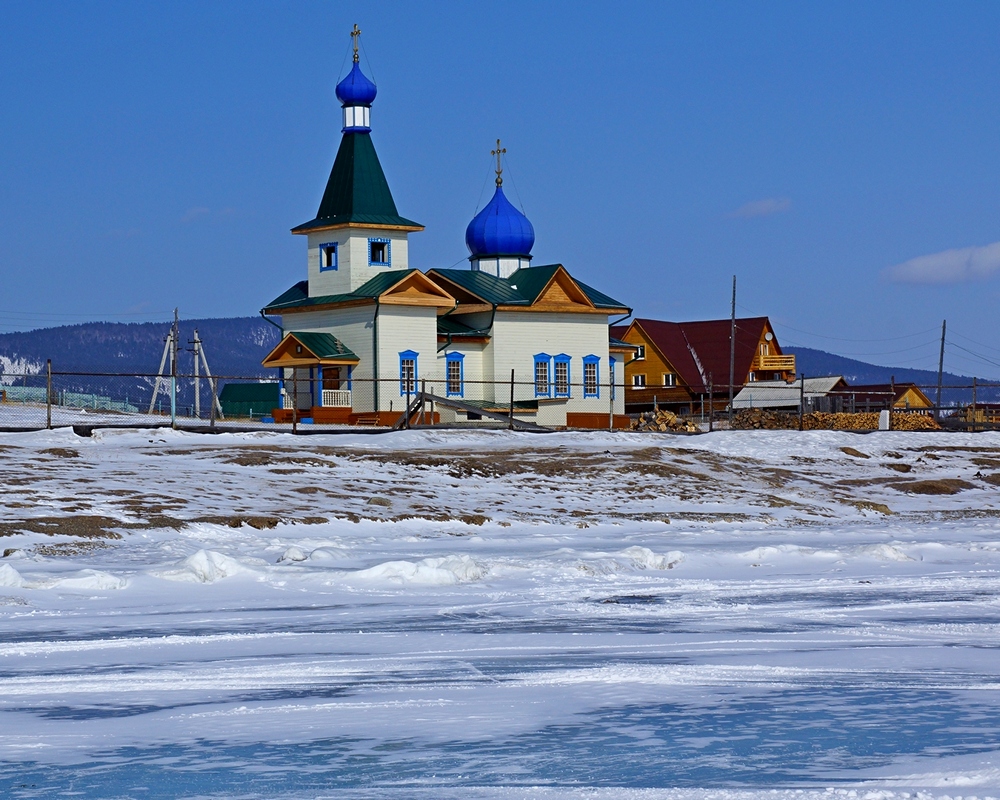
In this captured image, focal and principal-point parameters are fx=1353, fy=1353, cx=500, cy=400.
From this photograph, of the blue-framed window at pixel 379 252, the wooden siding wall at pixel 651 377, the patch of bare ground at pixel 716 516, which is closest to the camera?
the patch of bare ground at pixel 716 516

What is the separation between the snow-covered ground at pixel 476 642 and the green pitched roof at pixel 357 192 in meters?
26.3

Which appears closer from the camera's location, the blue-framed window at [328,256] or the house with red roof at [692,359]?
the blue-framed window at [328,256]

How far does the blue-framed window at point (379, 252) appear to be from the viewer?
4594 cm

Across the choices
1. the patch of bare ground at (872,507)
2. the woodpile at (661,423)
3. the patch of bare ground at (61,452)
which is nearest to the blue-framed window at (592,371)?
the woodpile at (661,423)

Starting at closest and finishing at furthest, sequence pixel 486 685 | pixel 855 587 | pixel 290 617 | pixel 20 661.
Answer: pixel 486 685 → pixel 20 661 → pixel 290 617 → pixel 855 587

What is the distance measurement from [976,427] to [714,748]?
129 feet

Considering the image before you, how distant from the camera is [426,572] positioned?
457 inches

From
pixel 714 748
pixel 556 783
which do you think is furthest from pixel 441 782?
pixel 714 748

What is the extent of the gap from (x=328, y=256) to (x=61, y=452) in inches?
990

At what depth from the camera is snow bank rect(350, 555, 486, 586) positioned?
11.5 meters

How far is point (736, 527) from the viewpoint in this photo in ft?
Answer: 58.6

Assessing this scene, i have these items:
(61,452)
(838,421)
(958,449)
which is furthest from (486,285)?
(61,452)

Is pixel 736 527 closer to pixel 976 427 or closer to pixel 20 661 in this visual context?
pixel 20 661

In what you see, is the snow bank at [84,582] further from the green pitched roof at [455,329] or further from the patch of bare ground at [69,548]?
the green pitched roof at [455,329]
